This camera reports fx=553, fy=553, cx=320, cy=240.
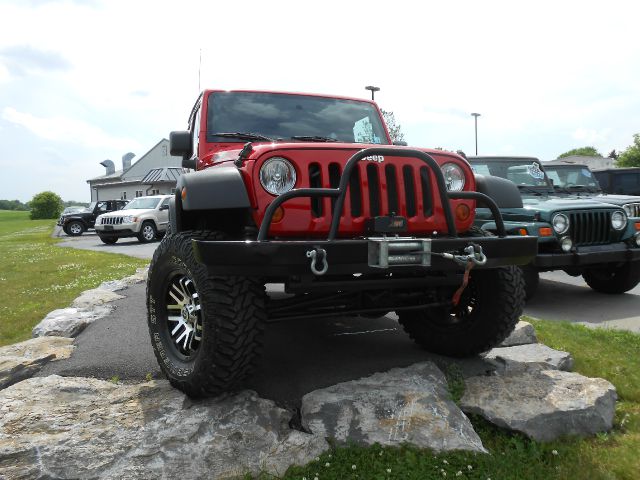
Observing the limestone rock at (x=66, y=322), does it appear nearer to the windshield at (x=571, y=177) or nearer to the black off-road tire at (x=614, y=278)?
the black off-road tire at (x=614, y=278)

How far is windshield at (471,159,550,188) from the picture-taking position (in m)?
8.02

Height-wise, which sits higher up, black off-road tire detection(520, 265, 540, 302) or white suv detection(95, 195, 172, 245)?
white suv detection(95, 195, 172, 245)

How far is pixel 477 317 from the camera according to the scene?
12.1ft

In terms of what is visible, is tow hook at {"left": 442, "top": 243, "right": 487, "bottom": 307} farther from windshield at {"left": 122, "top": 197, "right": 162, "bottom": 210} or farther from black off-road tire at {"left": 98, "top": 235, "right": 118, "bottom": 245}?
windshield at {"left": 122, "top": 197, "right": 162, "bottom": 210}

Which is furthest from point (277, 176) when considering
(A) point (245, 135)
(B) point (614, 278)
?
(B) point (614, 278)

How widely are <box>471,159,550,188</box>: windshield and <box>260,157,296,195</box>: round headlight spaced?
5589mm

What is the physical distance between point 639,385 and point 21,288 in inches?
349

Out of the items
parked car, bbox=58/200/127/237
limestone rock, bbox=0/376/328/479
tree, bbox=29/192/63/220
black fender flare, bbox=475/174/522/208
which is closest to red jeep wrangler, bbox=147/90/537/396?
limestone rock, bbox=0/376/328/479

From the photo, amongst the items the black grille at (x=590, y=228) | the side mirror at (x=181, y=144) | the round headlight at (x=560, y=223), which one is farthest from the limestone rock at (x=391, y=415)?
the black grille at (x=590, y=228)

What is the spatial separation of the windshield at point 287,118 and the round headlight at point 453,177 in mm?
1071

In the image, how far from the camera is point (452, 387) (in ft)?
11.0

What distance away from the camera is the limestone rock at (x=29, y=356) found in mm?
3736

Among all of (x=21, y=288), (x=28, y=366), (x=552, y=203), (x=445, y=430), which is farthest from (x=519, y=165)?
(x=21, y=288)

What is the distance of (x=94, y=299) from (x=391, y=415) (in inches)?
170
